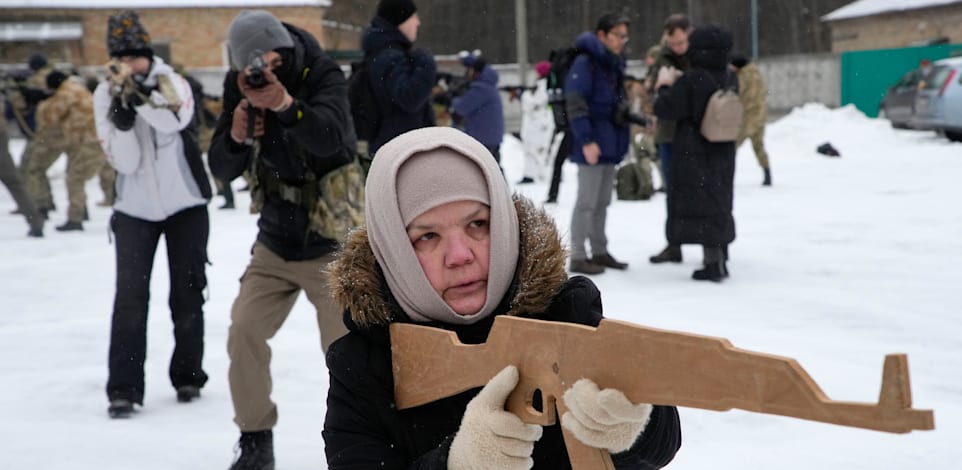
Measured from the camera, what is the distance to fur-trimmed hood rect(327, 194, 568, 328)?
1831 mm

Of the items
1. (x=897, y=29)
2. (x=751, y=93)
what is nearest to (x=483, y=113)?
(x=751, y=93)

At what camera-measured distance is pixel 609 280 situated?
7.43 m

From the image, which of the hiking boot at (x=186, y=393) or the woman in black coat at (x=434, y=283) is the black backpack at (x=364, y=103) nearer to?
the hiking boot at (x=186, y=393)

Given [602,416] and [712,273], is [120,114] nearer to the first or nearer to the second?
[602,416]

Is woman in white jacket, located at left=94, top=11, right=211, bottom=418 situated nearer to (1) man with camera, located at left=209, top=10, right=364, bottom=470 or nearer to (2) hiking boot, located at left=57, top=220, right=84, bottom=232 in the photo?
(1) man with camera, located at left=209, top=10, right=364, bottom=470

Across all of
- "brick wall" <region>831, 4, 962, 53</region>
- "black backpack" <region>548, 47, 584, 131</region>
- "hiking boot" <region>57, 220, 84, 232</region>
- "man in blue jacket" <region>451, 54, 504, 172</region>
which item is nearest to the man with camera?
"black backpack" <region>548, 47, 584, 131</region>

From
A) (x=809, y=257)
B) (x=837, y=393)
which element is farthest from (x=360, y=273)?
(x=809, y=257)

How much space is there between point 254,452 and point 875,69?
2734 cm

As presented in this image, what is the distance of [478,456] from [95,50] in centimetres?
3809

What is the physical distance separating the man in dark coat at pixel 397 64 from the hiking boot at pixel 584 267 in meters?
2.13

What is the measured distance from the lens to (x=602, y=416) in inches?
54.6

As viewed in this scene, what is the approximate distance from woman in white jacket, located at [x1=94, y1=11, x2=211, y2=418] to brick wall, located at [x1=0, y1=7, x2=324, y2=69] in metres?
32.1

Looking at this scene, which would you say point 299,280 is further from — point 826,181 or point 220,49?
point 220,49

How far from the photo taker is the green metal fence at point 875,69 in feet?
90.0
